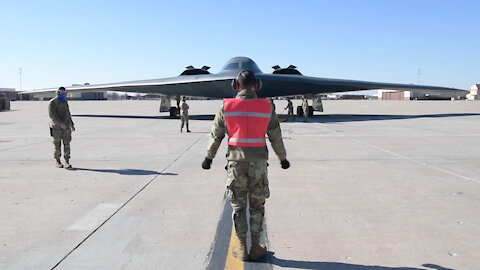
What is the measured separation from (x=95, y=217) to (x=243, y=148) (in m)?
2.47

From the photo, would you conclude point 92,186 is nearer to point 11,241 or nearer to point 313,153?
point 11,241

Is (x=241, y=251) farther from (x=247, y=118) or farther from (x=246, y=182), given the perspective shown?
(x=247, y=118)

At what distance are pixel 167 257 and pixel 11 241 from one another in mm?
1863

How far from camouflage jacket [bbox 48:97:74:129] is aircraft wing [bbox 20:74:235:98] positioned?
15.7 m

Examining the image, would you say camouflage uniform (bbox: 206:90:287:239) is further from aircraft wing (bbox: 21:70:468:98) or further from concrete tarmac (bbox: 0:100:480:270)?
aircraft wing (bbox: 21:70:468:98)

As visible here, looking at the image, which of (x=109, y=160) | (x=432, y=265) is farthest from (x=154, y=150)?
(x=432, y=265)

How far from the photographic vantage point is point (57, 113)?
374 inches

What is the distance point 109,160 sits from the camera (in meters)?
10.4

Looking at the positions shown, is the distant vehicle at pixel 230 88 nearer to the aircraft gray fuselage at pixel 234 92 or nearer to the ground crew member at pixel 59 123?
the aircraft gray fuselage at pixel 234 92

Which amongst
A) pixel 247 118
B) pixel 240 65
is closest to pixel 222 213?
pixel 247 118

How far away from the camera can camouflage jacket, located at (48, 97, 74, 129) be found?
9398 mm

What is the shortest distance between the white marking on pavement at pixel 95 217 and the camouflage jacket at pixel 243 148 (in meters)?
1.87

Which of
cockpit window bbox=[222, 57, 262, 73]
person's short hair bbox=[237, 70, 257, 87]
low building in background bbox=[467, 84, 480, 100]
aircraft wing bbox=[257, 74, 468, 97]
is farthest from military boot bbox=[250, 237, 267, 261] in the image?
low building in background bbox=[467, 84, 480, 100]

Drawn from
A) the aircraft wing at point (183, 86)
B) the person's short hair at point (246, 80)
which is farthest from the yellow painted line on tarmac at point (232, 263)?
the aircraft wing at point (183, 86)
